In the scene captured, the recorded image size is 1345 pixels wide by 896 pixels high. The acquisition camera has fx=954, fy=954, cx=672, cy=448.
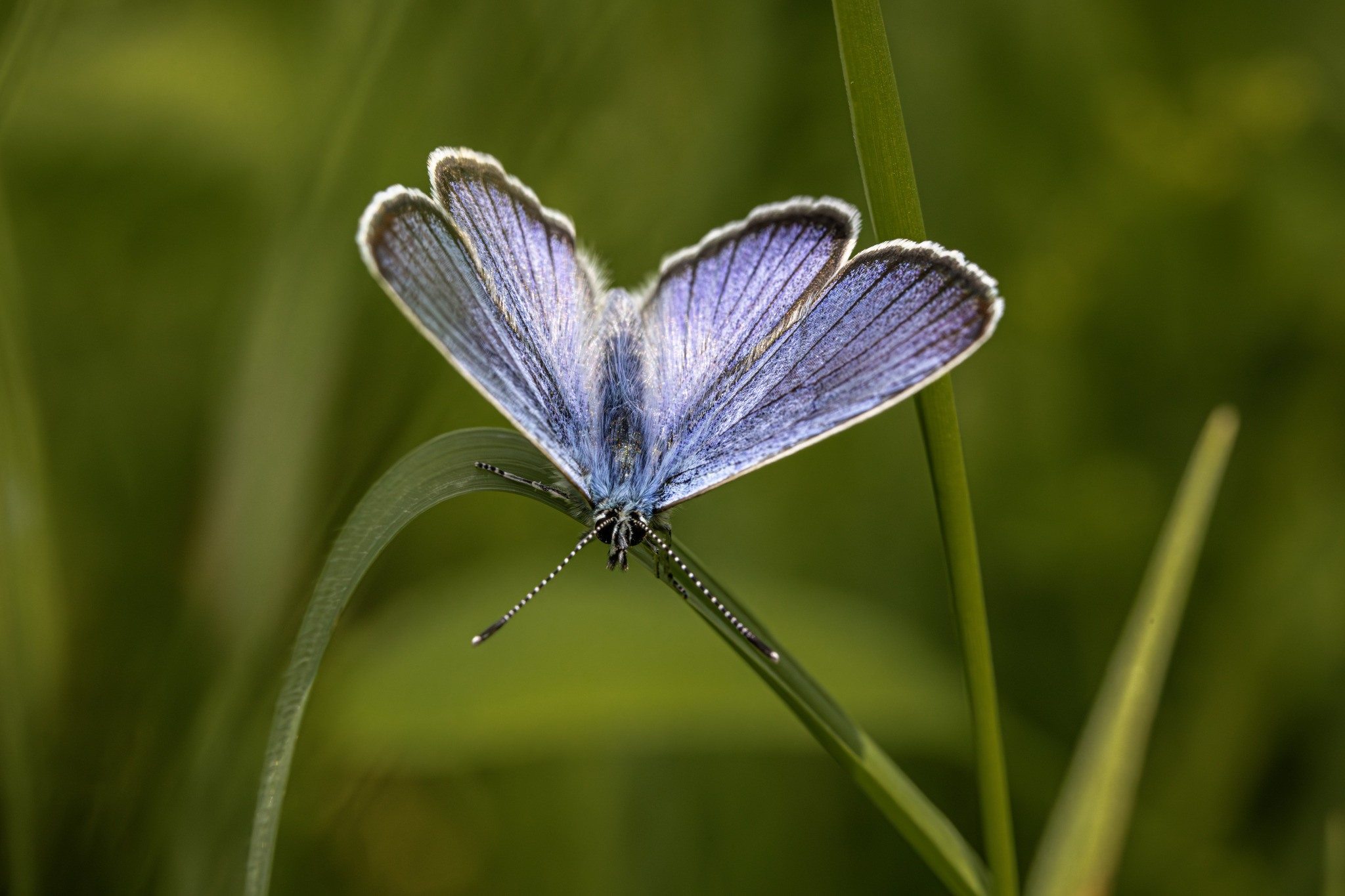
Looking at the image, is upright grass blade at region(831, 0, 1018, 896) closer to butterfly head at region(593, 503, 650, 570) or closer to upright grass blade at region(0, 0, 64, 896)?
butterfly head at region(593, 503, 650, 570)

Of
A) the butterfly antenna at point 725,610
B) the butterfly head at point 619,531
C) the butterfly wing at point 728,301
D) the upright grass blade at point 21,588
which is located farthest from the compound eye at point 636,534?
the upright grass blade at point 21,588

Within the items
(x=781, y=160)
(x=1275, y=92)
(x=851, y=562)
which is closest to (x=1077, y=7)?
(x=1275, y=92)

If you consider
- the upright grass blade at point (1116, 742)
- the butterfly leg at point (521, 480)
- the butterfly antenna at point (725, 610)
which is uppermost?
the butterfly leg at point (521, 480)

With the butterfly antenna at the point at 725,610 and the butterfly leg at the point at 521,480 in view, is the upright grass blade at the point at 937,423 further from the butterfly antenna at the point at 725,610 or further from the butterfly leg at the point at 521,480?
the butterfly leg at the point at 521,480

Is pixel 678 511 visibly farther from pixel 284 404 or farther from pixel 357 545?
pixel 357 545

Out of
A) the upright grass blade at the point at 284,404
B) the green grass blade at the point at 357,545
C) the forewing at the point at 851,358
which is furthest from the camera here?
the upright grass blade at the point at 284,404

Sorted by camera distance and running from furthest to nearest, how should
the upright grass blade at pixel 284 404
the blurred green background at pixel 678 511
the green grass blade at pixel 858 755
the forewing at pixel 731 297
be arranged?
1. the forewing at pixel 731 297
2. the blurred green background at pixel 678 511
3. the upright grass blade at pixel 284 404
4. the green grass blade at pixel 858 755

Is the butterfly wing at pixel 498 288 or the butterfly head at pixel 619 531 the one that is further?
the butterfly head at pixel 619 531

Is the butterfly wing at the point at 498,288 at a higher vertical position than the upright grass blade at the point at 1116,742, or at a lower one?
higher
